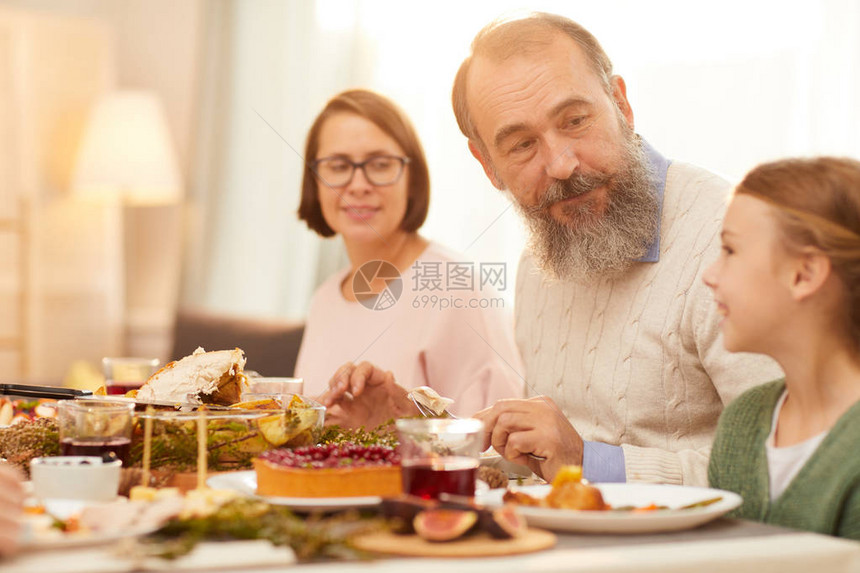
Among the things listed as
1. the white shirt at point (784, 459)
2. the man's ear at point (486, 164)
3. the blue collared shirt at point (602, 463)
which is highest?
the man's ear at point (486, 164)

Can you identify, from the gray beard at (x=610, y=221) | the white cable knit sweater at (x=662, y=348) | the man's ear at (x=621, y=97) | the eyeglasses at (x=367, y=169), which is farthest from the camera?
the eyeglasses at (x=367, y=169)

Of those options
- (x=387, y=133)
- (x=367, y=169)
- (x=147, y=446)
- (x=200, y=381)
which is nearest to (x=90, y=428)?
(x=147, y=446)

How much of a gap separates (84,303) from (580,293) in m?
3.02

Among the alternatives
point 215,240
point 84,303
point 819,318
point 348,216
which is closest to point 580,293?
point 348,216

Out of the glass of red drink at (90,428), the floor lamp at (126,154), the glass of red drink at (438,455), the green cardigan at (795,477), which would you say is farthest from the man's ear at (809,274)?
the floor lamp at (126,154)

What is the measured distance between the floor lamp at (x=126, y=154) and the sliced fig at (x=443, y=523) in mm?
3355

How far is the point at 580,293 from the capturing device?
1.75 m

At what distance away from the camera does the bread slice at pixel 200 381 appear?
4.29 ft

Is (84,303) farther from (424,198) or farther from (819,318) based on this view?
(819,318)

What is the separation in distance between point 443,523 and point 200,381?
23.2 inches

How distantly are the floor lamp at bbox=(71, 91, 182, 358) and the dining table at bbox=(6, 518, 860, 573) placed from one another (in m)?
3.33

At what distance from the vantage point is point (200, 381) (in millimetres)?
1330

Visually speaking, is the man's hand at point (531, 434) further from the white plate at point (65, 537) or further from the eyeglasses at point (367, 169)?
the eyeglasses at point (367, 169)

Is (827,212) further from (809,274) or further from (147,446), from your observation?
(147,446)
